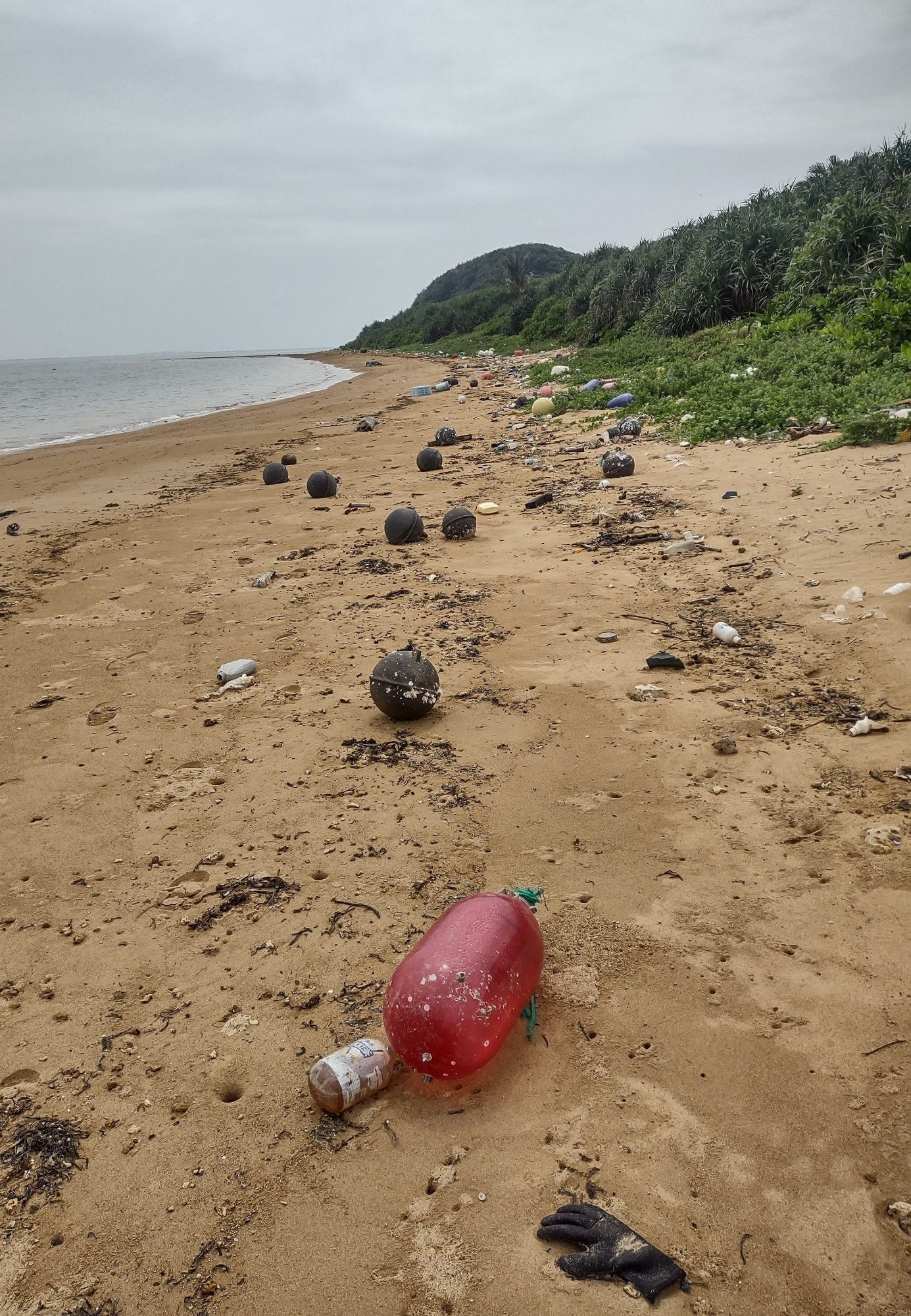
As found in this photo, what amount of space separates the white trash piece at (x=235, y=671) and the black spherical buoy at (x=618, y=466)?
5138mm

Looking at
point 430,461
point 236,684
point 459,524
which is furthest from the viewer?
point 430,461

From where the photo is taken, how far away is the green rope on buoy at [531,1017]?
2402 millimetres

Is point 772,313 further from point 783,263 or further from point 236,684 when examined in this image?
point 236,684

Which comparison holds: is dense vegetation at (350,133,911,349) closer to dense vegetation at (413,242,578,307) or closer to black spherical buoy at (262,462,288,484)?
black spherical buoy at (262,462,288,484)

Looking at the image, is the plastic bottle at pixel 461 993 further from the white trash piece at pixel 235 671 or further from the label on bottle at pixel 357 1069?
the white trash piece at pixel 235 671

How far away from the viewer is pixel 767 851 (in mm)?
3055

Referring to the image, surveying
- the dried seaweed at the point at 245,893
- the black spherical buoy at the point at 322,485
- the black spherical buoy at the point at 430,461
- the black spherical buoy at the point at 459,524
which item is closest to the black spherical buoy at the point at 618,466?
the black spherical buoy at the point at 459,524

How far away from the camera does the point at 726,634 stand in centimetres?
480

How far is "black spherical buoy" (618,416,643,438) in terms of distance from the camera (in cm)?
1052

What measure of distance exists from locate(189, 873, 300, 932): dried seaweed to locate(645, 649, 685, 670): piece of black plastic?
240 cm

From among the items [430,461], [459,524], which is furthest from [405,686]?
[430,461]

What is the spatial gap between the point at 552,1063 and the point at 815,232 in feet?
48.5

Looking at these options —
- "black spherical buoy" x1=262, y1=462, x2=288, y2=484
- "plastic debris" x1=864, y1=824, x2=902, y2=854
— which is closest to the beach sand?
"plastic debris" x1=864, y1=824, x2=902, y2=854

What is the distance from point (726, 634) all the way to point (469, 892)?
2.58 metres
